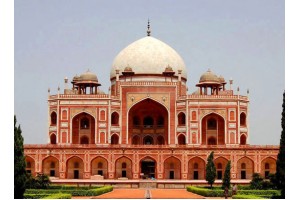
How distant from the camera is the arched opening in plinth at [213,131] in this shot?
42.5 meters

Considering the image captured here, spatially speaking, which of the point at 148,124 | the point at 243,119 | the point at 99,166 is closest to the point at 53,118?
the point at 99,166

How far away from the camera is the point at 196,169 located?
128 feet

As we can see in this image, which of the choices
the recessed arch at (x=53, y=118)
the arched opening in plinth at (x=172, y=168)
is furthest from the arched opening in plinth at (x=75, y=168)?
the arched opening in plinth at (x=172, y=168)

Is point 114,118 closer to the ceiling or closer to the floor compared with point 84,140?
closer to the ceiling

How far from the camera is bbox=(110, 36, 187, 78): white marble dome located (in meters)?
46.2

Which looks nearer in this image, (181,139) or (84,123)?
(181,139)

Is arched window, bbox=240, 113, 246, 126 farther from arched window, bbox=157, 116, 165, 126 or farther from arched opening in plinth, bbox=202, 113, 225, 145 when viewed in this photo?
arched window, bbox=157, 116, 165, 126

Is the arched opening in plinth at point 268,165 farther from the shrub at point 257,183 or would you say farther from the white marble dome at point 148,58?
the white marble dome at point 148,58

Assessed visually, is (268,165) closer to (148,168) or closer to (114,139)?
(148,168)

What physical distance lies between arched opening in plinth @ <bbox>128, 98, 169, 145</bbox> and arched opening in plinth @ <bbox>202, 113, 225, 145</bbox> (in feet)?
9.84

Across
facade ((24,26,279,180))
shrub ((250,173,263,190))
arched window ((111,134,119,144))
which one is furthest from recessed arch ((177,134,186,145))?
shrub ((250,173,263,190))

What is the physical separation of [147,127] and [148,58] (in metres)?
5.21

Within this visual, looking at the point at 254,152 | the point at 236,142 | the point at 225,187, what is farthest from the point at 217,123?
the point at 225,187

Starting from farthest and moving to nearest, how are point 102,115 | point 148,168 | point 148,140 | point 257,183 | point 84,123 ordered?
point 148,140
point 84,123
point 102,115
point 148,168
point 257,183
